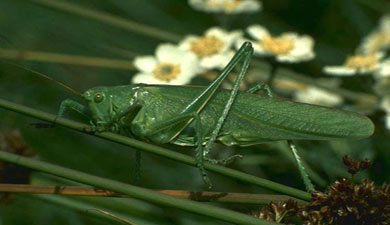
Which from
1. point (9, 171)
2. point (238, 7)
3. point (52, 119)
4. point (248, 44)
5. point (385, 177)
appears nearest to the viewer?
point (52, 119)

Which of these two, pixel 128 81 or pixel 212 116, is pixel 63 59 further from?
pixel 212 116

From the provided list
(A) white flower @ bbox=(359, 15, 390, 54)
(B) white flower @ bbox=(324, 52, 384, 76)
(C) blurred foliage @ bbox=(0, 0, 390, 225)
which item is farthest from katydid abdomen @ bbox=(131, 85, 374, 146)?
(A) white flower @ bbox=(359, 15, 390, 54)

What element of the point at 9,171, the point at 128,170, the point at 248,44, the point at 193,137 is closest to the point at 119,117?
the point at 193,137

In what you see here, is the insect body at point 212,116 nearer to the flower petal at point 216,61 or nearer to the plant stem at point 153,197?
the plant stem at point 153,197

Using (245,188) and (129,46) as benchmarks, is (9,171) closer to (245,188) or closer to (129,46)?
(245,188)

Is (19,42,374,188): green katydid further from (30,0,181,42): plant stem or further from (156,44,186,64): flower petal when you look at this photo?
(30,0,181,42): plant stem

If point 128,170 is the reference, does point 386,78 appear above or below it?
Answer: above
